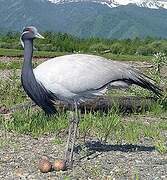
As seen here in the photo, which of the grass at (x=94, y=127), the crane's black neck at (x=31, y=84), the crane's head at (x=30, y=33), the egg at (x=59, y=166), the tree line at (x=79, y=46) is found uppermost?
the crane's head at (x=30, y=33)

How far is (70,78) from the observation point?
889cm

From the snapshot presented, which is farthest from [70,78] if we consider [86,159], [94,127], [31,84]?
[94,127]

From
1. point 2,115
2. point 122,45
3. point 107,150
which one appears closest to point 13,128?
point 2,115

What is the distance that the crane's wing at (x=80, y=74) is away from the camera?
348 inches

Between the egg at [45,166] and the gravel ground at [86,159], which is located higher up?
the egg at [45,166]

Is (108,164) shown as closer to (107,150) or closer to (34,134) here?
(107,150)

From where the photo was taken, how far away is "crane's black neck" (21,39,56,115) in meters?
8.98

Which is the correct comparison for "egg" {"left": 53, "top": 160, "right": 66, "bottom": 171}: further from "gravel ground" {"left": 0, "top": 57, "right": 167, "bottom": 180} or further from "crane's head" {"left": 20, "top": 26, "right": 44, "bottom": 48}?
"crane's head" {"left": 20, "top": 26, "right": 44, "bottom": 48}

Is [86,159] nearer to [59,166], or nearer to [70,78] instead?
[59,166]

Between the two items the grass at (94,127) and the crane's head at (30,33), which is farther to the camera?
the grass at (94,127)

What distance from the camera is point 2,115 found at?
12.1 meters

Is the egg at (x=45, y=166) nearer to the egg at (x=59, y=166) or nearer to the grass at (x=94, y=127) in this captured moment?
the egg at (x=59, y=166)

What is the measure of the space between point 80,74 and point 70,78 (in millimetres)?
225

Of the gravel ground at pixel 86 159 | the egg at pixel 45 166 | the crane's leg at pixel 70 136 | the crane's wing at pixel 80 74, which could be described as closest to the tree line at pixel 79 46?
the gravel ground at pixel 86 159
